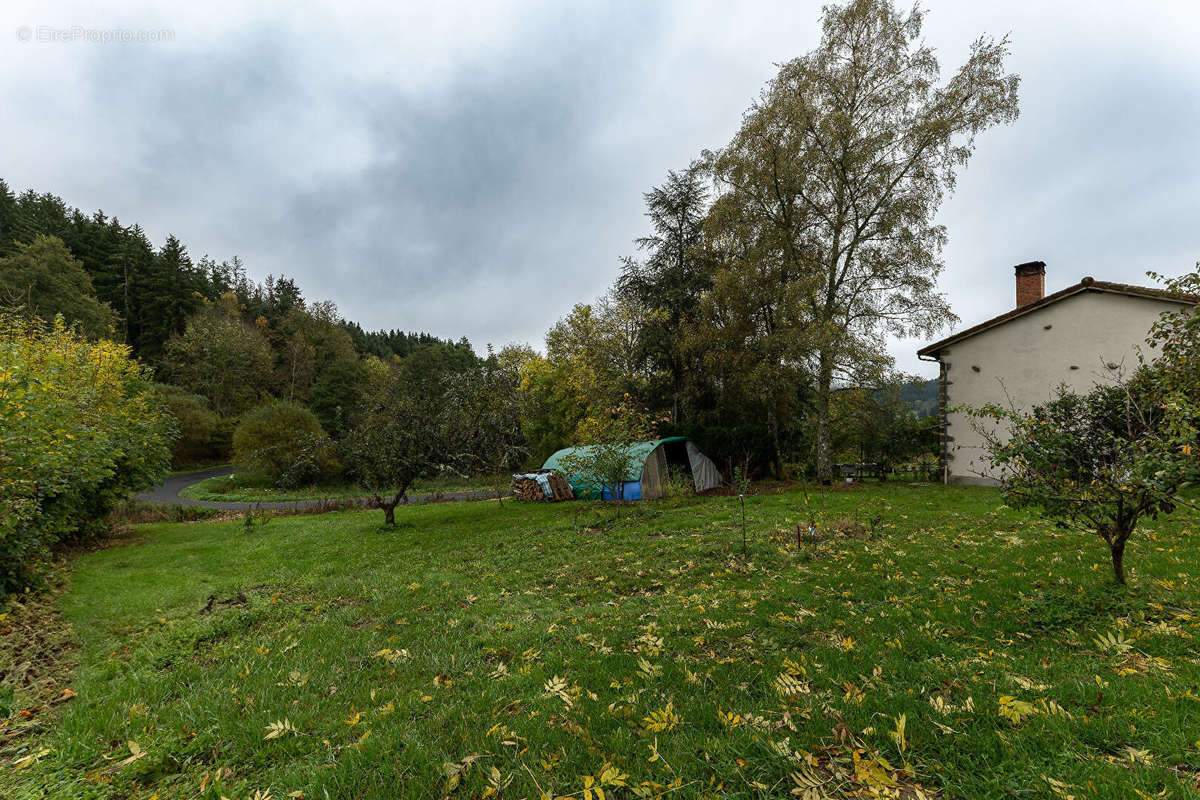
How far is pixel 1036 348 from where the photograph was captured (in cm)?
1534

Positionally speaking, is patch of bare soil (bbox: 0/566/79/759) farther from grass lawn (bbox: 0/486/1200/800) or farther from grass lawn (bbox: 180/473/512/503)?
grass lawn (bbox: 180/473/512/503)

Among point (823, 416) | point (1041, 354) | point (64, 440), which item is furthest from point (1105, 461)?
point (1041, 354)

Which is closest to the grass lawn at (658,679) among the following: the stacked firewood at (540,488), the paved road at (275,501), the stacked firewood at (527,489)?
the stacked firewood at (540,488)

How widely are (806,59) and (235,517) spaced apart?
28.1 m

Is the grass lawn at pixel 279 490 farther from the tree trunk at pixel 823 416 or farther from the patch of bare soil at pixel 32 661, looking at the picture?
the patch of bare soil at pixel 32 661

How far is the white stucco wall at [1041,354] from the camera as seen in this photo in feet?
45.6

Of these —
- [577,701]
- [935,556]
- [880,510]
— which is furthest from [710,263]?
[577,701]

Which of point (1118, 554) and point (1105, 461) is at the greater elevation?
point (1105, 461)

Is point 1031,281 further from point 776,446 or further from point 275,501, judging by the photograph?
point 275,501

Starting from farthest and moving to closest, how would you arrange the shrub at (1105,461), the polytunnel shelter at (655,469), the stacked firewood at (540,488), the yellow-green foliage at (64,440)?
the stacked firewood at (540,488), the polytunnel shelter at (655,469), the yellow-green foliage at (64,440), the shrub at (1105,461)

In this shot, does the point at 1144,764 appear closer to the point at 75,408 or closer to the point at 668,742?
the point at 668,742

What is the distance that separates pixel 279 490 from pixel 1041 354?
120 ft

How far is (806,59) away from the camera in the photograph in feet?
54.5

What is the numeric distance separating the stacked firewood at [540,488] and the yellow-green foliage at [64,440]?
11.3 meters
